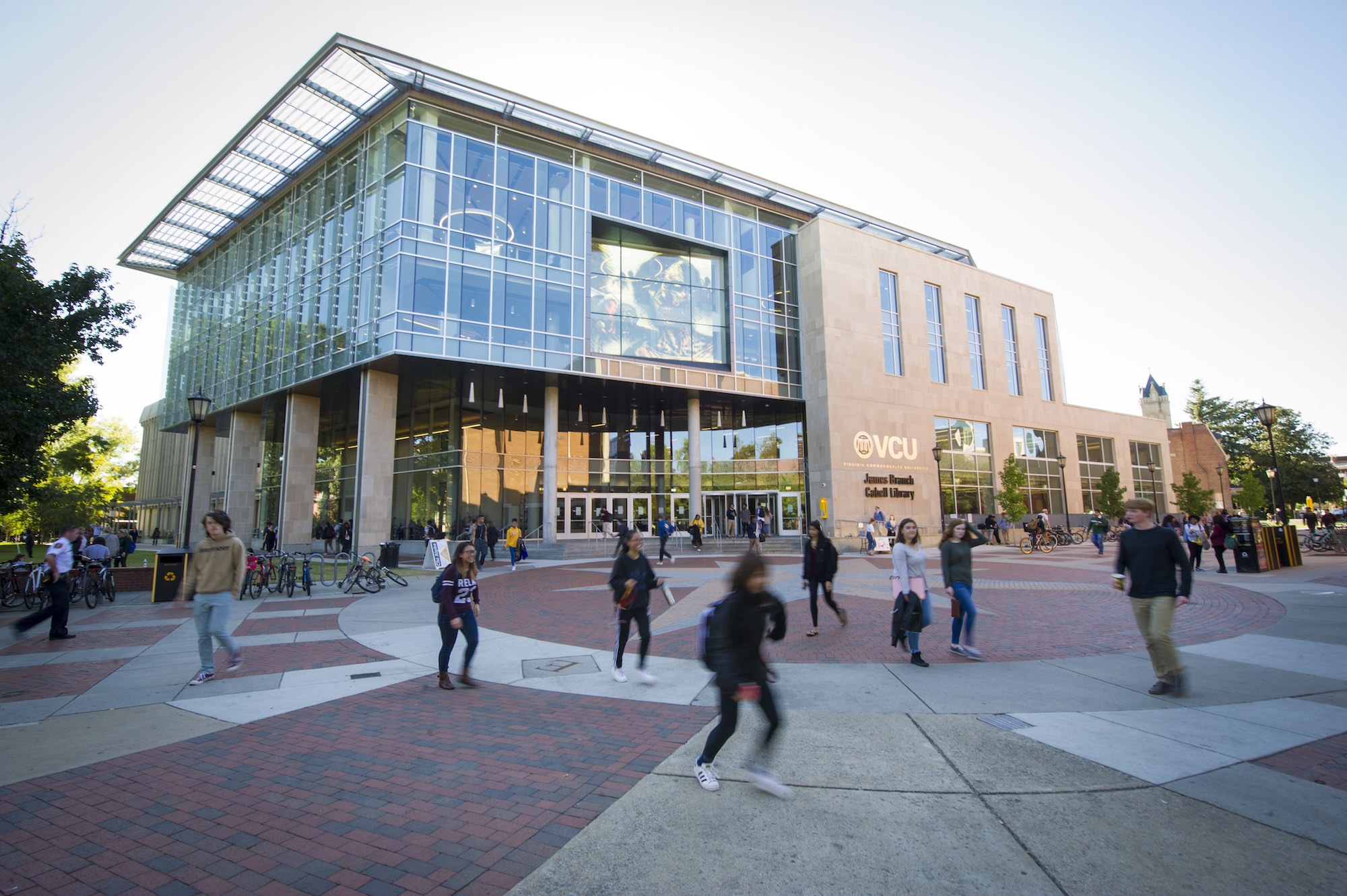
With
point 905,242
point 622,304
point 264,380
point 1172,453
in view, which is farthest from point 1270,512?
point 264,380

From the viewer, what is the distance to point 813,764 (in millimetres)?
4531

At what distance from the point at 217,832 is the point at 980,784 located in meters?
4.75

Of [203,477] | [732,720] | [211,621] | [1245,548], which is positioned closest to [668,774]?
[732,720]

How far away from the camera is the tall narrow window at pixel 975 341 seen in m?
41.7

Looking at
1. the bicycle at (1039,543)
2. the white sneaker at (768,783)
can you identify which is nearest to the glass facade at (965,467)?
the bicycle at (1039,543)

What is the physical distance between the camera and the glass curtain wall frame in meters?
49.9

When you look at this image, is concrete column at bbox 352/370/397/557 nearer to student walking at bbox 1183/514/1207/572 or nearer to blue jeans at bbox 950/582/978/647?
blue jeans at bbox 950/582/978/647

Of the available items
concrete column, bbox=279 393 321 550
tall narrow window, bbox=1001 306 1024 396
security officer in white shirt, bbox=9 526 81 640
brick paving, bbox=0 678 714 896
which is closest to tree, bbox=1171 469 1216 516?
tall narrow window, bbox=1001 306 1024 396

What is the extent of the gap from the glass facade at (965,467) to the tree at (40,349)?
38.1m

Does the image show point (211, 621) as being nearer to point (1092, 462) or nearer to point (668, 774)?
point (668, 774)

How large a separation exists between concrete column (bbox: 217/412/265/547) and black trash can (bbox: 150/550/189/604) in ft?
86.2

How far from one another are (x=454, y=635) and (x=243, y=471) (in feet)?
131

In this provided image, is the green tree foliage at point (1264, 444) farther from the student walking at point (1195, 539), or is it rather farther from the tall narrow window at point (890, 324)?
the student walking at point (1195, 539)

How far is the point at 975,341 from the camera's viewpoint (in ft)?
139
